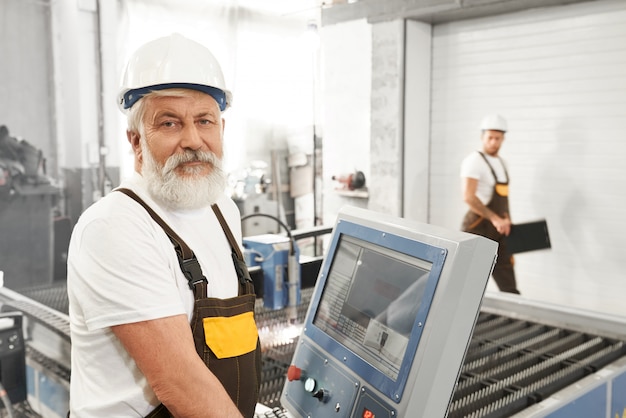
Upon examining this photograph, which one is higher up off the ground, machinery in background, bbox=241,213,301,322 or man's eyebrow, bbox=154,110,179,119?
man's eyebrow, bbox=154,110,179,119

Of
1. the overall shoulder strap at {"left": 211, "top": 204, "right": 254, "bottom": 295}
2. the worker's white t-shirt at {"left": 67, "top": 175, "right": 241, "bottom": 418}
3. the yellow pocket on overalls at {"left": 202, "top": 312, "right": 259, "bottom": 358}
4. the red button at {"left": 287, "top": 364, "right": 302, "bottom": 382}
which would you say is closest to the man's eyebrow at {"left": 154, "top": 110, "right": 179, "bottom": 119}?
the worker's white t-shirt at {"left": 67, "top": 175, "right": 241, "bottom": 418}

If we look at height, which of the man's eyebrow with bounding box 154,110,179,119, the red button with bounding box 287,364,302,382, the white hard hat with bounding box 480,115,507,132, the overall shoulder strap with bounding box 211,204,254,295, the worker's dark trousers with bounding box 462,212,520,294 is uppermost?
the white hard hat with bounding box 480,115,507,132

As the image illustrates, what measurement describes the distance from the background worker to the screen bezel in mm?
3171

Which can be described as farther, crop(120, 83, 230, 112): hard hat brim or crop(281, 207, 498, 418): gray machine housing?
crop(120, 83, 230, 112): hard hat brim

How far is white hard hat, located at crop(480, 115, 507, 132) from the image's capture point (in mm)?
4355

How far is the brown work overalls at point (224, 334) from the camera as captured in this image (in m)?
1.03

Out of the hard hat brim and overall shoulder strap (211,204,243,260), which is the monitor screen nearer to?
overall shoulder strap (211,204,243,260)

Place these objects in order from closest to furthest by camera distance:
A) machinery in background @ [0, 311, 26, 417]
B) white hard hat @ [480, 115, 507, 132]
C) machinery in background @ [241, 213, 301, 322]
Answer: machinery in background @ [241, 213, 301, 322] → machinery in background @ [0, 311, 26, 417] → white hard hat @ [480, 115, 507, 132]

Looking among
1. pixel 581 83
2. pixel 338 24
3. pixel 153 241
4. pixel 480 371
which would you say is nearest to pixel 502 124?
pixel 581 83

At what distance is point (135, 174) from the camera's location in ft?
3.80

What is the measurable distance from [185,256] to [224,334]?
0.16 metres

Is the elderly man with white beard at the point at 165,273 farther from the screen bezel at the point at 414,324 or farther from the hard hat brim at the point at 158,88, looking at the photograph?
the screen bezel at the point at 414,324

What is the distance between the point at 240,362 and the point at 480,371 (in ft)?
2.71

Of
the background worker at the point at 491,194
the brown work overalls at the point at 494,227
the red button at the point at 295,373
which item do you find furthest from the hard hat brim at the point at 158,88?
the brown work overalls at the point at 494,227
